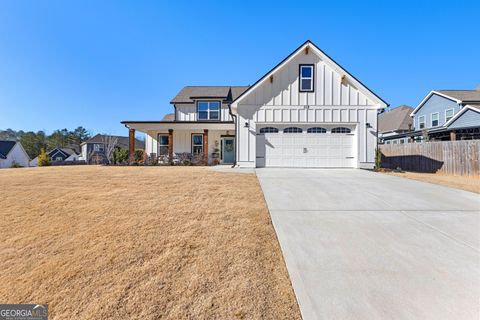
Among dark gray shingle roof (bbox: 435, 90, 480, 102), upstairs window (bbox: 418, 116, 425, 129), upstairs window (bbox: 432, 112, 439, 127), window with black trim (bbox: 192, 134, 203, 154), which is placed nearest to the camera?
window with black trim (bbox: 192, 134, 203, 154)

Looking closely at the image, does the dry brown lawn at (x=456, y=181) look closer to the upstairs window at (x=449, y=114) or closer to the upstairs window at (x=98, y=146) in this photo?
the upstairs window at (x=449, y=114)

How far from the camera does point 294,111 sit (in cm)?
1228

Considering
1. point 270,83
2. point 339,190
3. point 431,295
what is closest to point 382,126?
point 270,83

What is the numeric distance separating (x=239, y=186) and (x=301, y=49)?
921 cm

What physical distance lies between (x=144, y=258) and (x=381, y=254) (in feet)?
11.3

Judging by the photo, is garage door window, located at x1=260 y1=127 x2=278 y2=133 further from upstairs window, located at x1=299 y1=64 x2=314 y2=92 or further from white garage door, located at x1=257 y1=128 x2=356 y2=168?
upstairs window, located at x1=299 y1=64 x2=314 y2=92

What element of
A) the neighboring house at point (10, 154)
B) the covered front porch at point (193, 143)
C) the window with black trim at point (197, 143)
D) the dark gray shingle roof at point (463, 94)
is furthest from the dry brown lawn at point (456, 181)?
the neighboring house at point (10, 154)

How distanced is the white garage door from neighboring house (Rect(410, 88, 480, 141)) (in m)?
11.9

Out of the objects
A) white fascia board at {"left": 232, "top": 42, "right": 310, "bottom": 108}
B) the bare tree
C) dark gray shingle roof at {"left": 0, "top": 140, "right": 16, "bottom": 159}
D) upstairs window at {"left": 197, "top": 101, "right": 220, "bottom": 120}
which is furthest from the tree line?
white fascia board at {"left": 232, "top": 42, "right": 310, "bottom": 108}

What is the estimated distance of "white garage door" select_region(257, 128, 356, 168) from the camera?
1223cm

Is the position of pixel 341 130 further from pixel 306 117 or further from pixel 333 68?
pixel 333 68

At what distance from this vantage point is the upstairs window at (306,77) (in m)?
12.3

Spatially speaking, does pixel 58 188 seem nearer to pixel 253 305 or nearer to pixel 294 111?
pixel 253 305

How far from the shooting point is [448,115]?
22641 millimetres
